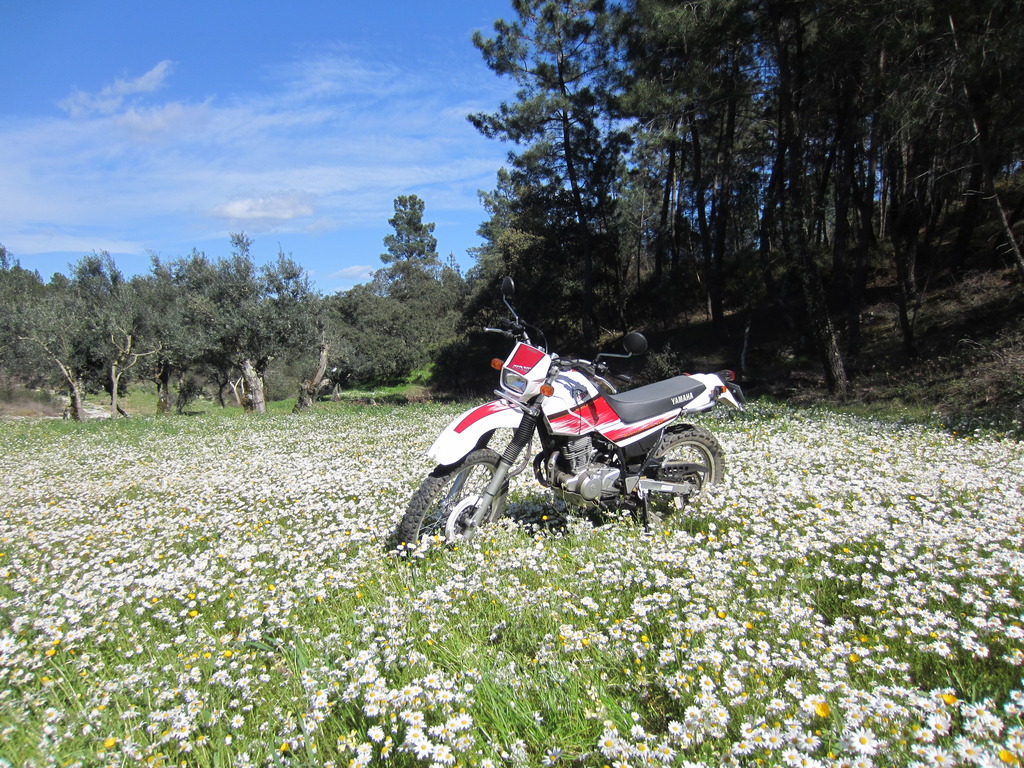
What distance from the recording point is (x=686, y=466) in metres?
5.41

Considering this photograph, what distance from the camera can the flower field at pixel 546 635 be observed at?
7.64 ft

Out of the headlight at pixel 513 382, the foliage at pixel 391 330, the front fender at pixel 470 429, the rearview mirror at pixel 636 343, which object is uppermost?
the foliage at pixel 391 330

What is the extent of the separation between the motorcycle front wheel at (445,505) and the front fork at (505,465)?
0.06 meters

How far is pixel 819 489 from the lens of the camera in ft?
17.5

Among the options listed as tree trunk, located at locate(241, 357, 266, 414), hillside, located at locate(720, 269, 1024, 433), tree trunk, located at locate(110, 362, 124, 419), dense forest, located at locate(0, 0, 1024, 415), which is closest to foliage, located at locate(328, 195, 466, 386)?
dense forest, located at locate(0, 0, 1024, 415)

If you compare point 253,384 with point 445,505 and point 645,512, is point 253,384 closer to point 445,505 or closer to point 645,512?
point 445,505

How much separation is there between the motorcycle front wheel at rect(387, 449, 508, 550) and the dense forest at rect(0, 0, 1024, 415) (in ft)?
33.8

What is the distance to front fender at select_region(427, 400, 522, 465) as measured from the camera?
439 centimetres

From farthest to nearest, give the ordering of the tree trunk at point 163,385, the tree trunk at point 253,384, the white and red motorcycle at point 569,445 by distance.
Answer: the tree trunk at point 163,385
the tree trunk at point 253,384
the white and red motorcycle at point 569,445

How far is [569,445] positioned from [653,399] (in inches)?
38.2

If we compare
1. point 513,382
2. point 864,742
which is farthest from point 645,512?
point 864,742

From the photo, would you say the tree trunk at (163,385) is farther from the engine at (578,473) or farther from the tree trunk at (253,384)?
the engine at (578,473)

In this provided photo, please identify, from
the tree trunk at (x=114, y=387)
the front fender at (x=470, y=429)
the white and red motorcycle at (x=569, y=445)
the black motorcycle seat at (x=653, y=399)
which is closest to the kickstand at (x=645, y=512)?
the white and red motorcycle at (x=569, y=445)

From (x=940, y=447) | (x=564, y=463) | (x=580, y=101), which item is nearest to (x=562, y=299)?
(x=580, y=101)
